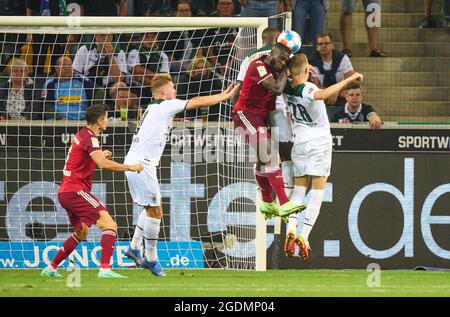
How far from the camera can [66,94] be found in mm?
17484

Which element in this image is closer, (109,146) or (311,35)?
(109,146)

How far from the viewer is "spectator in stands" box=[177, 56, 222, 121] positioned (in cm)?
1736

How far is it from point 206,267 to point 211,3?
4599 mm

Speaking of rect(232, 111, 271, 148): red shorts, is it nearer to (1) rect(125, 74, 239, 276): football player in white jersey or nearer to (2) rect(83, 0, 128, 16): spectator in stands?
(1) rect(125, 74, 239, 276): football player in white jersey

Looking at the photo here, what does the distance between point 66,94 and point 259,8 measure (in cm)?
348

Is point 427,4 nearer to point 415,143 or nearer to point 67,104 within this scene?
point 415,143

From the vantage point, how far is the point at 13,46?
18.1 m

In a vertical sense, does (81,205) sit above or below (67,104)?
below

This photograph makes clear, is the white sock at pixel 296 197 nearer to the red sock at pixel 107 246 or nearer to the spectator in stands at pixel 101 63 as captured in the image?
the red sock at pixel 107 246

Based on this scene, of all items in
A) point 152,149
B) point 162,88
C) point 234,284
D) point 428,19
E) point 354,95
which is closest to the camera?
point 234,284

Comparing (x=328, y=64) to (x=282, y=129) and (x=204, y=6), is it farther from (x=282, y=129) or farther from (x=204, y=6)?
(x=282, y=129)

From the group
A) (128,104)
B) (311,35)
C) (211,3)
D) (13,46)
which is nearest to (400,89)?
(311,35)

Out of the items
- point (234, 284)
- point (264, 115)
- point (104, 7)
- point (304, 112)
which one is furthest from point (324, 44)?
point (234, 284)

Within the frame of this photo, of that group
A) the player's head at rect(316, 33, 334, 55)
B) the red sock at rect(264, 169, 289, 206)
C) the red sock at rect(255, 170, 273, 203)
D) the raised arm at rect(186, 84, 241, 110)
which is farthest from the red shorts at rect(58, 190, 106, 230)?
the player's head at rect(316, 33, 334, 55)
